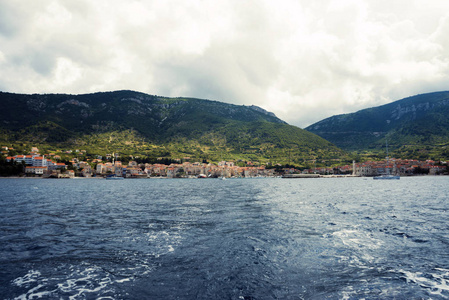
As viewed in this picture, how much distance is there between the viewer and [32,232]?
57.2ft

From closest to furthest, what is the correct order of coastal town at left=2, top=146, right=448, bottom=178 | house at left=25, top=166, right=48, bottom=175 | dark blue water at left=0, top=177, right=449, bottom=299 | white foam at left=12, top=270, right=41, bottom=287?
dark blue water at left=0, top=177, right=449, bottom=299
white foam at left=12, top=270, right=41, bottom=287
house at left=25, top=166, right=48, bottom=175
coastal town at left=2, top=146, right=448, bottom=178

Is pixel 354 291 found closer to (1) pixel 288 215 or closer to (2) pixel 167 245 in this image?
(2) pixel 167 245

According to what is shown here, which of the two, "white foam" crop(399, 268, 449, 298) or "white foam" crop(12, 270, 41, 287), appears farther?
"white foam" crop(12, 270, 41, 287)

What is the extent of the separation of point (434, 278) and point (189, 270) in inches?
382

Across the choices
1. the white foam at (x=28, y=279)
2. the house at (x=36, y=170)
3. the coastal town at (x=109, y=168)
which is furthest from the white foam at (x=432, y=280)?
the house at (x=36, y=170)

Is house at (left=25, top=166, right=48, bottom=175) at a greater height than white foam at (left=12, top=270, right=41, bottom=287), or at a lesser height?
greater

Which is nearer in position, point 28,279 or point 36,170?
point 28,279

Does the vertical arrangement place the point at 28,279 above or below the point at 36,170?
below

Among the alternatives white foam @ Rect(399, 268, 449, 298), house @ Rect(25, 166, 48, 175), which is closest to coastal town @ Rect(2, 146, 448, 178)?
house @ Rect(25, 166, 48, 175)

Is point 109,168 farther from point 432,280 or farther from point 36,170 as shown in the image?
point 432,280

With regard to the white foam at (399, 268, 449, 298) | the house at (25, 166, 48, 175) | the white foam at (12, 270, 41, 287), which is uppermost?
the house at (25, 166, 48, 175)

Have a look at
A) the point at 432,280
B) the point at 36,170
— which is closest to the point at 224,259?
the point at 432,280

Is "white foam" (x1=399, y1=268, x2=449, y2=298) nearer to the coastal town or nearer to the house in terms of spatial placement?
the coastal town

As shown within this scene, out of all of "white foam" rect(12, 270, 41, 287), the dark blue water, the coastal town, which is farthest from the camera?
the coastal town
